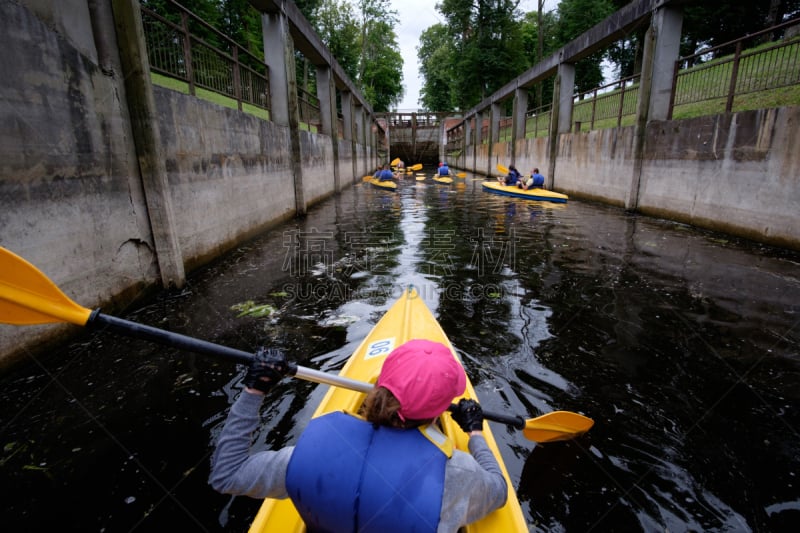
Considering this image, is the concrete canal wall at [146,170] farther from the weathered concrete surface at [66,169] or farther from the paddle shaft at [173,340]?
the paddle shaft at [173,340]

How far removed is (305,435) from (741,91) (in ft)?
36.4

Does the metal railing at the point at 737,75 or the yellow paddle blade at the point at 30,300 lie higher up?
the metal railing at the point at 737,75

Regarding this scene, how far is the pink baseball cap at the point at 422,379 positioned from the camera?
4.57 ft

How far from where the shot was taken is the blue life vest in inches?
51.5

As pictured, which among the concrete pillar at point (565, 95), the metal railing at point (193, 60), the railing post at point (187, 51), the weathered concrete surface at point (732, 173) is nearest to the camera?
the metal railing at point (193, 60)

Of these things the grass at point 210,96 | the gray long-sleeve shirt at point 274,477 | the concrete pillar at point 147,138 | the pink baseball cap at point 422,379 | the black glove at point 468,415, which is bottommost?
the black glove at point 468,415

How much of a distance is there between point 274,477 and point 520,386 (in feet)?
8.05

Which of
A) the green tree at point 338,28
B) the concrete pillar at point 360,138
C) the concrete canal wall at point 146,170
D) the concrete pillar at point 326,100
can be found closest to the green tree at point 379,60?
the green tree at point 338,28

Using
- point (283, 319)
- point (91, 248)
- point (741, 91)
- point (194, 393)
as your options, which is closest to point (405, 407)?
point (194, 393)

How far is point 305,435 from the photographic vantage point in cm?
143

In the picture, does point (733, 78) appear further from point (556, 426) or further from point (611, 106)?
point (556, 426)

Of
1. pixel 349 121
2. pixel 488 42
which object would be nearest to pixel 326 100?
pixel 349 121

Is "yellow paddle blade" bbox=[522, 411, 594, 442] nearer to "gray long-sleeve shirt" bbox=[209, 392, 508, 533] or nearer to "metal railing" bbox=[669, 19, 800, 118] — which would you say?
"gray long-sleeve shirt" bbox=[209, 392, 508, 533]

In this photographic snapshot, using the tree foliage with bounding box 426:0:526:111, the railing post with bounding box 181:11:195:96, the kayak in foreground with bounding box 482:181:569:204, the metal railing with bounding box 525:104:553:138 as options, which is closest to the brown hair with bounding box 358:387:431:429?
the railing post with bounding box 181:11:195:96
